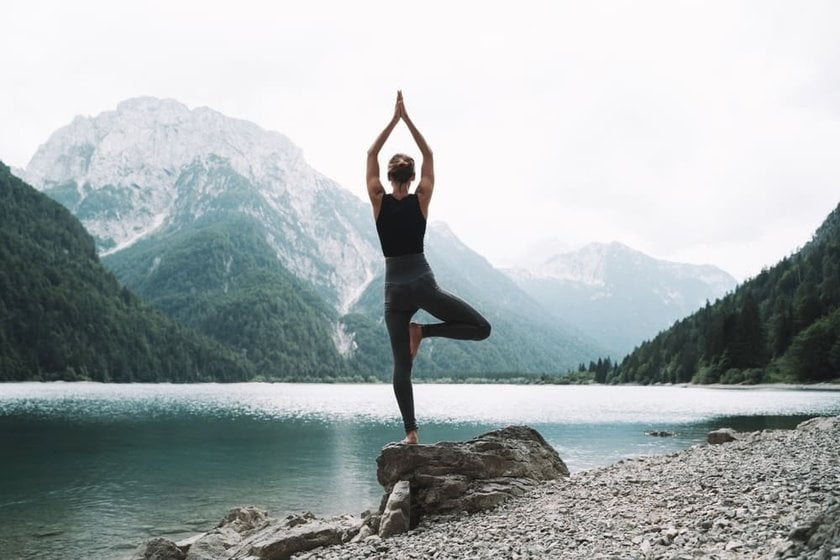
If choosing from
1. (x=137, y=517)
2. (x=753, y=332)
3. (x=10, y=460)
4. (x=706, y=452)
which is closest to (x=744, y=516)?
(x=706, y=452)

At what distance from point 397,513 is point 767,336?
5976 inches

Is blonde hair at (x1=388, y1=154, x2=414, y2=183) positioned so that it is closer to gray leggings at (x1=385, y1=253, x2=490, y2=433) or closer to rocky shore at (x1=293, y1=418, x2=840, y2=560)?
gray leggings at (x1=385, y1=253, x2=490, y2=433)

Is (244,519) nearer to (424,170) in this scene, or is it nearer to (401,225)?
(401,225)

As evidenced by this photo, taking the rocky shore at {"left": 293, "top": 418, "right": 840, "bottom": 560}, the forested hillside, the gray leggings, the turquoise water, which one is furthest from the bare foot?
the forested hillside

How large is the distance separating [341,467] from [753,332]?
124m

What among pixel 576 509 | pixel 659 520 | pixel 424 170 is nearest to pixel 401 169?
pixel 424 170

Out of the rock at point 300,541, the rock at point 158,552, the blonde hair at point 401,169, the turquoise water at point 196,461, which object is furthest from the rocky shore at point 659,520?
the turquoise water at point 196,461

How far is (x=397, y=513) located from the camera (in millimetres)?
11508

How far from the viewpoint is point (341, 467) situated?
42.2 metres

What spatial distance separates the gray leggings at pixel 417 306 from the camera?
10.2 meters

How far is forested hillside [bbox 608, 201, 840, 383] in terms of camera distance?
122188 millimetres

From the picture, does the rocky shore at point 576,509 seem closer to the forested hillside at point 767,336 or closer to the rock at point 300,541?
the rock at point 300,541

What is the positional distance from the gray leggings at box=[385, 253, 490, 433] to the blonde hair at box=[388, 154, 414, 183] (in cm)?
128

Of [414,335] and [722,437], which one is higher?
[414,335]
